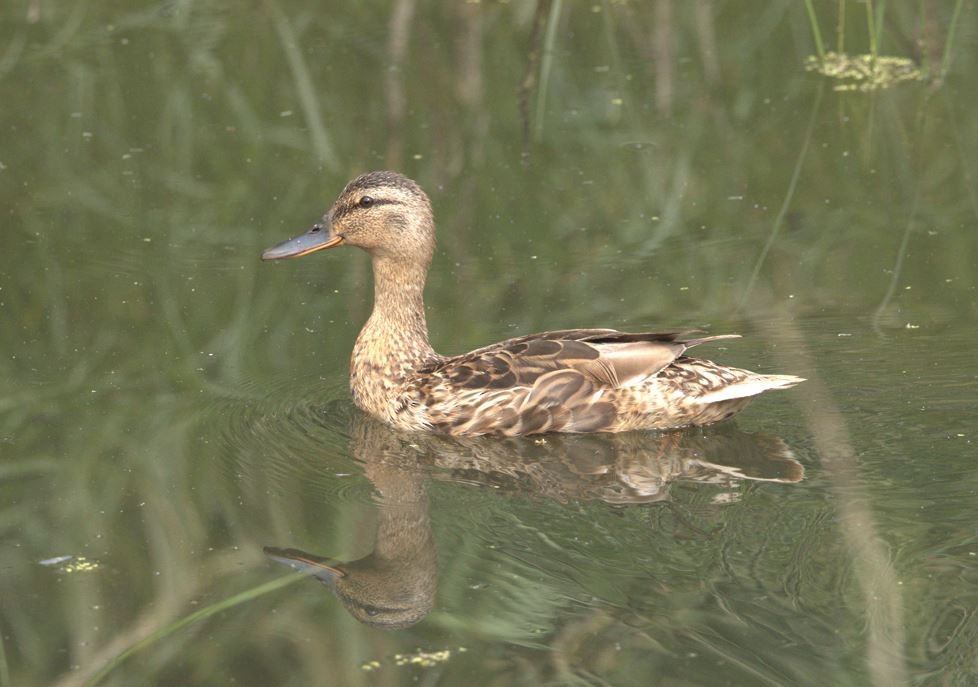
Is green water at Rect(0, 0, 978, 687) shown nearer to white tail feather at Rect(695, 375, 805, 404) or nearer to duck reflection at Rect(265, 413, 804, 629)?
duck reflection at Rect(265, 413, 804, 629)

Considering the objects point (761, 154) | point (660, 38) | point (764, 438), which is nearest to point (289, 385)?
point (764, 438)

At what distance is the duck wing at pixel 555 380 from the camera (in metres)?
7.27

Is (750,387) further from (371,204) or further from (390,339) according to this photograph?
(371,204)

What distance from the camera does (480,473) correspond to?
6.93 meters

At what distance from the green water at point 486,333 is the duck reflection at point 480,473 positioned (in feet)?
0.07

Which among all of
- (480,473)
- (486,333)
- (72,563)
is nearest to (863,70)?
(486,333)

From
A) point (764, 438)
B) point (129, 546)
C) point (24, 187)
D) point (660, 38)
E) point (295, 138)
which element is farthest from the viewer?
point (660, 38)

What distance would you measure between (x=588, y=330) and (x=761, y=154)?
3.27 m

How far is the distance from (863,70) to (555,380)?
5232mm

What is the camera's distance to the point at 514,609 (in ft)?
18.7

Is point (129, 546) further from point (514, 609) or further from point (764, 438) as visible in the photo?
point (764, 438)

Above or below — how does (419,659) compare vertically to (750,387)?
below

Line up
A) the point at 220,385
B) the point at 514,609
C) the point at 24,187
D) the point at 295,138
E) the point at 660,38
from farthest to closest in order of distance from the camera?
the point at 660,38 → the point at 295,138 → the point at 24,187 → the point at 220,385 → the point at 514,609

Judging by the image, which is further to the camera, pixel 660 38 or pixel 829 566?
pixel 660 38
